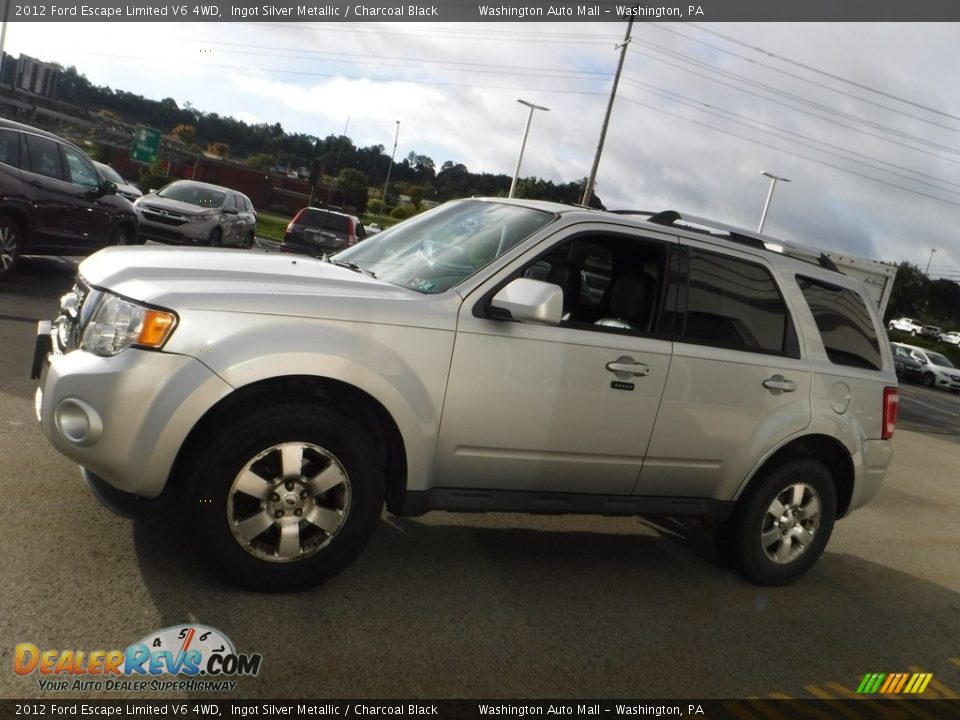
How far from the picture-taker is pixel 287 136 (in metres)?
80.2

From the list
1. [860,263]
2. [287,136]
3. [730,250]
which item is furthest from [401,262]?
[287,136]

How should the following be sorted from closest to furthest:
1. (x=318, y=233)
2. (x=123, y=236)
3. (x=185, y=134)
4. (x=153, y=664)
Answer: (x=153, y=664) → (x=123, y=236) → (x=318, y=233) → (x=185, y=134)

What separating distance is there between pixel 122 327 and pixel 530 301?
171 cm

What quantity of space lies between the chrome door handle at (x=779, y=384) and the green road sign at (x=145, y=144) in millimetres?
37943

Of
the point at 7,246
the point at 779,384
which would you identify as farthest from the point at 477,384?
the point at 7,246

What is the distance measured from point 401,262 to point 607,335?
1.11m

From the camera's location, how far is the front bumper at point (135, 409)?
354 cm

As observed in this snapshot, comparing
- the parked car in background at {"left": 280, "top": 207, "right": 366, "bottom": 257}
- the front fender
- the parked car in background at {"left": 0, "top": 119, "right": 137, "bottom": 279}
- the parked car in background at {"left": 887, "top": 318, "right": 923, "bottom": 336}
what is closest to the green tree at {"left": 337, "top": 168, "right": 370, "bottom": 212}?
the parked car in background at {"left": 280, "top": 207, "right": 366, "bottom": 257}

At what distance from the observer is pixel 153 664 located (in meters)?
3.27

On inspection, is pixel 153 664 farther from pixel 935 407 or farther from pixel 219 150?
pixel 219 150

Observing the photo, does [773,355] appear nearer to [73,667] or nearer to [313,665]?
[313,665]

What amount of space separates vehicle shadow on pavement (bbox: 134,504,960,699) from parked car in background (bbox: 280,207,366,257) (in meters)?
13.3

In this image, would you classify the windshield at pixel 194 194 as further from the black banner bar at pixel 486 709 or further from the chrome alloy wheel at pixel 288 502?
the black banner bar at pixel 486 709

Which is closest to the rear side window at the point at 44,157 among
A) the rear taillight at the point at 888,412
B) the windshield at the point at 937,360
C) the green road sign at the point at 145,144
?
the rear taillight at the point at 888,412
